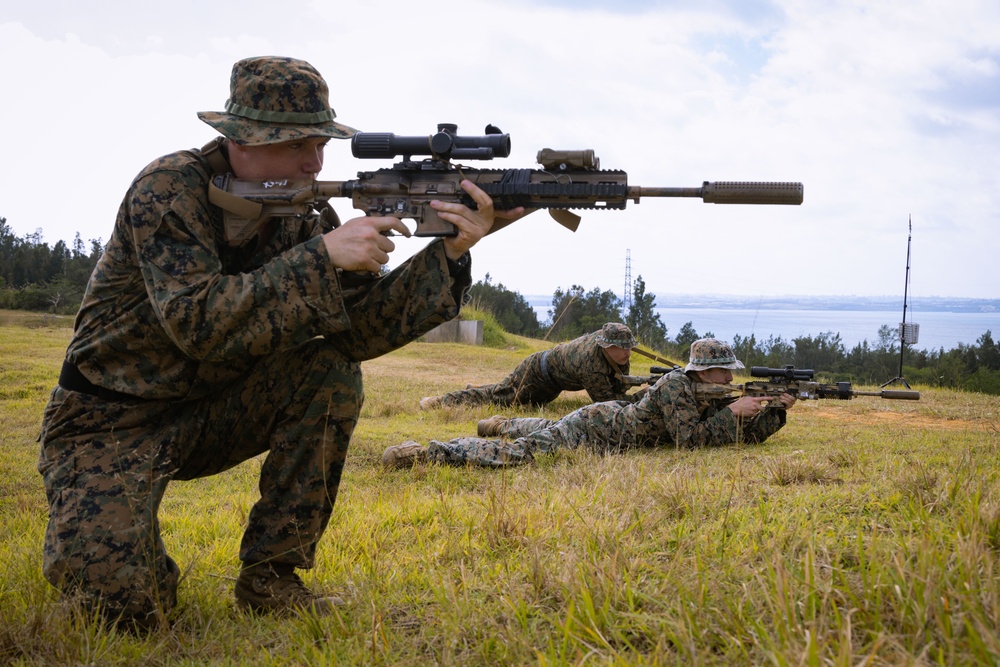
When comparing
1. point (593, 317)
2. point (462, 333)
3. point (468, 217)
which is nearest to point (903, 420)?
point (468, 217)

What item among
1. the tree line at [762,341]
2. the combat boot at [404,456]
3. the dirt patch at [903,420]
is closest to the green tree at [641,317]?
the tree line at [762,341]

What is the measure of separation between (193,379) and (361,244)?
865 millimetres

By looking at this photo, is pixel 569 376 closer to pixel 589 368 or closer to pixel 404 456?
pixel 589 368

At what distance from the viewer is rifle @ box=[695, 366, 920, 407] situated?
264 inches

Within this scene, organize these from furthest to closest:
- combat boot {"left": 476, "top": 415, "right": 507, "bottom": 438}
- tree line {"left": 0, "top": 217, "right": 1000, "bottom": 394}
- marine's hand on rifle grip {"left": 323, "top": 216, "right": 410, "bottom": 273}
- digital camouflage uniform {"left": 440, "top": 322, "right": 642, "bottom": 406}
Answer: tree line {"left": 0, "top": 217, "right": 1000, "bottom": 394}, digital camouflage uniform {"left": 440, "top": 322, "right": 642, "bottom": 406}, combat boot {"left": 476, "top": 415, "right": 507, "bottom": 438}, marine's hand on rifle grip {"left": 323, "top": 216, "right": 410, "bottom": 273}

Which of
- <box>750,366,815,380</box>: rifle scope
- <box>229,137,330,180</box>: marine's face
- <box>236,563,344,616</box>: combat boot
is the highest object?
<box>229,137,330,180</box>: marine's face

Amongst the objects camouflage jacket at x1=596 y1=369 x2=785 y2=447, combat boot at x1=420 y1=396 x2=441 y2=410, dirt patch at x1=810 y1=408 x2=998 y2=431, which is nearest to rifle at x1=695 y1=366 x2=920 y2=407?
camouflage jacket at x1=596 y1=369 x2=785 y2=447

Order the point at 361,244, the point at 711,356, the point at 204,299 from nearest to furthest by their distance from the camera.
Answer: the point at 204,299
the point at 361,244
the point at 711,356

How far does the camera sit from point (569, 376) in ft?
30.5

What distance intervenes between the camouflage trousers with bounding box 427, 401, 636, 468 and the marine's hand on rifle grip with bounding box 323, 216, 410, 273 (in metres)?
2.82

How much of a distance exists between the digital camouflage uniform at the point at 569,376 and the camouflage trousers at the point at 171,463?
17.7 ft

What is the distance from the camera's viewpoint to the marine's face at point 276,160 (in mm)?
3307

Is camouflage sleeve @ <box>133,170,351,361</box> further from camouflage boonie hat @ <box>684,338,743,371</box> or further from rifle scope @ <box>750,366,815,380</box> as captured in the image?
rifle scope @ <box>750,366,815,380</box>

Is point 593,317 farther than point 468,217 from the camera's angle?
Yes
